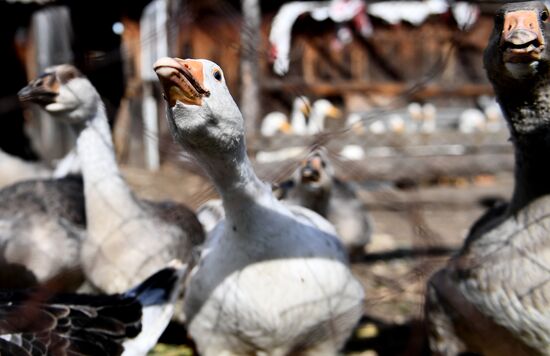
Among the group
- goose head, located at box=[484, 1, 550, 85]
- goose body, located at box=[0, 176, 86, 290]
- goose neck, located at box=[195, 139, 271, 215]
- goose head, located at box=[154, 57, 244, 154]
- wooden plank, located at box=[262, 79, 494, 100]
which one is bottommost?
wooden plank, located at box=[262, 79, 494, 100]

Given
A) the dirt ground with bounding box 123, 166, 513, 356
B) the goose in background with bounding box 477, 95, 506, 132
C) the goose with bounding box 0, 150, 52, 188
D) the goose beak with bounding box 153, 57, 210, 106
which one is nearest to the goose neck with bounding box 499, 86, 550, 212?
the dirt ground with bounding box 123, 166, 513, 356

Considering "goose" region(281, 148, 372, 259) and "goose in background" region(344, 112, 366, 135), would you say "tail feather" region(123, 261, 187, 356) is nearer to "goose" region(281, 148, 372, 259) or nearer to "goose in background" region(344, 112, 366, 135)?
"goose in background" region(344, 112, 366, 135)

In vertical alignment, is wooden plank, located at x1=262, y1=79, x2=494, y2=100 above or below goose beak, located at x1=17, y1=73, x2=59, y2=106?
below

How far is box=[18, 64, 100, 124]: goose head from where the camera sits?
2.45 m

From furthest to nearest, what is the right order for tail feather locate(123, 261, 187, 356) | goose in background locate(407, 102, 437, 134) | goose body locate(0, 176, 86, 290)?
goose in background locate(407, 102, 437, 134)
goose body locate(0, 176, 86, 290)
tail feather locate(123, 261, 187, 356)

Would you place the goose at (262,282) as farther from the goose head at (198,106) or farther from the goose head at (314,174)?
the goose head at (314,174)

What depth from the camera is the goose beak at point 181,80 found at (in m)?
1.34

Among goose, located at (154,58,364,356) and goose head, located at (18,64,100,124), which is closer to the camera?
goose, located at (154,58,364,356)

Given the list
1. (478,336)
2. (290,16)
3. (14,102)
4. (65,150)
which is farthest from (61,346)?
(290,16)

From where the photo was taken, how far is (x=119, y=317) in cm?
192

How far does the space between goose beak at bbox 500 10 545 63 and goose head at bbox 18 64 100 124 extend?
1.56m

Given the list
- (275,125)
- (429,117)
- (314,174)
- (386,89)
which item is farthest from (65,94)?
(429,117)

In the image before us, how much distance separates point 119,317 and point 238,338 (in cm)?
34

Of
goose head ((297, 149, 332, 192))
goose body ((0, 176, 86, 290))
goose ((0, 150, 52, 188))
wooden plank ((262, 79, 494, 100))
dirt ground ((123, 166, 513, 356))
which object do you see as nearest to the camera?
dirt ground ((123, 166, 513, 356))
